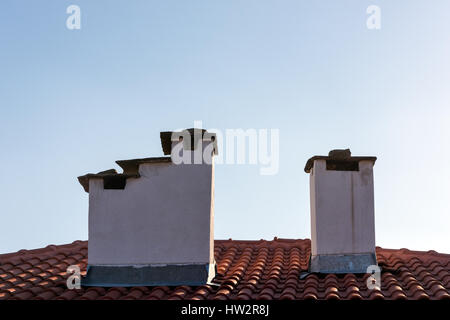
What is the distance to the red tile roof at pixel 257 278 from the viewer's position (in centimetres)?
816

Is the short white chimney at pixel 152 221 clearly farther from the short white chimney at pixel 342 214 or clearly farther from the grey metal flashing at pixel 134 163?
the short white chimney at pixel 342 214

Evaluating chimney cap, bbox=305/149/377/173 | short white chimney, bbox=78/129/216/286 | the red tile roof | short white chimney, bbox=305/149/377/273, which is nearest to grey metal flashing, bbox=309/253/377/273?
short white chimney, bbox=305/149/377/273

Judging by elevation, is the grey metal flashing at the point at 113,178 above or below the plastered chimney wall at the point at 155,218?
above

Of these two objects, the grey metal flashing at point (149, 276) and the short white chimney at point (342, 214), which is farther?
the short white chimney at point (342, 214)

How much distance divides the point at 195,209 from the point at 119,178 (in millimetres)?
1091

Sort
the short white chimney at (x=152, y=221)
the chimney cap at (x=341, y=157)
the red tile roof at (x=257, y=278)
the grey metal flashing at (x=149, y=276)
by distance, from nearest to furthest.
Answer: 1. the red tile roof at (x=257, y=278)
2. the grey metal flashing at (x=149, y=276)
3. the short white chimney at (x=152, y=221)
4. the chimney cap at (x=341, y=157)

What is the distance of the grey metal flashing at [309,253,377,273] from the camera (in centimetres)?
920

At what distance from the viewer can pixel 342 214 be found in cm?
938

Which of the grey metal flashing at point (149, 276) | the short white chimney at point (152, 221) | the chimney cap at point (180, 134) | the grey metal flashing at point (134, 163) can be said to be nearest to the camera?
the grey metal flashing at point (149, 276)

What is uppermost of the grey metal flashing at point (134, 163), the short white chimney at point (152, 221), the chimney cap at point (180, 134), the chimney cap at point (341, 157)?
the chimney cap at point (180, 134)

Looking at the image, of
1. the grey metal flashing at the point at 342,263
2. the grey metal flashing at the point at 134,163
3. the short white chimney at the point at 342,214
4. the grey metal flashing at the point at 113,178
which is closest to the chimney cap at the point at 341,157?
the short white chimney at the point at 342,214
